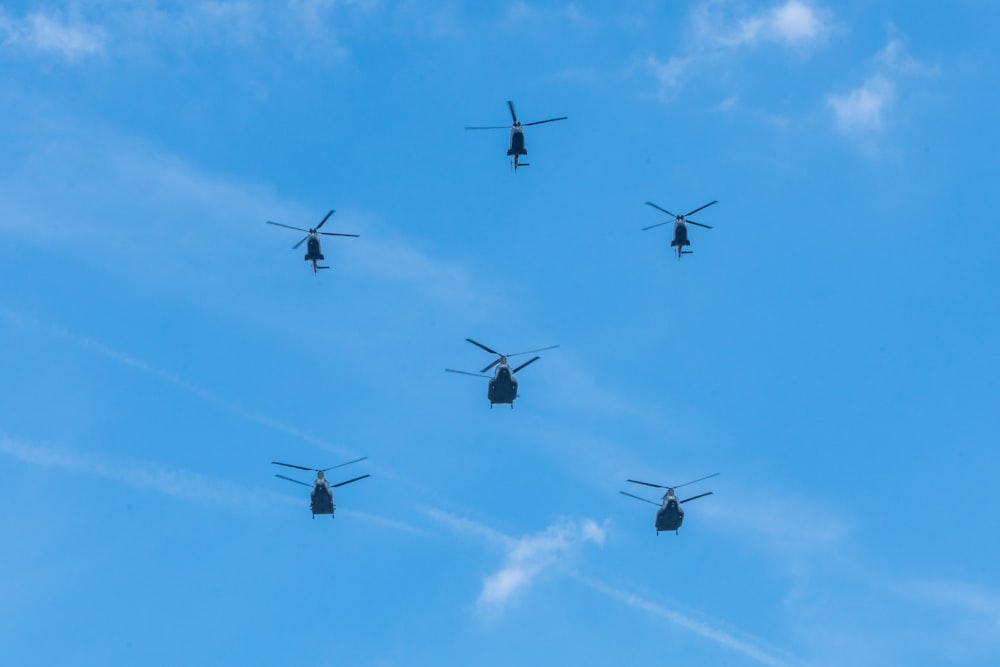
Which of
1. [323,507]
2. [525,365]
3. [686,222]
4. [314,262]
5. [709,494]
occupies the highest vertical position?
[686,222]

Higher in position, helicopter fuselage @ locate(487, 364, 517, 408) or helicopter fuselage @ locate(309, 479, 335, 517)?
helicopter fuselage @ locate(487, 364, 517, 408)

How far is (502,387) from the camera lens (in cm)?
7356

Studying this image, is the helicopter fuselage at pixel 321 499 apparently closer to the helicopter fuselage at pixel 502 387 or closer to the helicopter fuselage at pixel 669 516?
the helicopter fuselage at pixel 502 387

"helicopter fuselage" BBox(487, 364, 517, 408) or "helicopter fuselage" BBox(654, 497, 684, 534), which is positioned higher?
"helicopter fuselage" BBox(487, 364, 517, 408)

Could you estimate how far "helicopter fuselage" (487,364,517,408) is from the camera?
240 ft

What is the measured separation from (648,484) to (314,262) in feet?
115

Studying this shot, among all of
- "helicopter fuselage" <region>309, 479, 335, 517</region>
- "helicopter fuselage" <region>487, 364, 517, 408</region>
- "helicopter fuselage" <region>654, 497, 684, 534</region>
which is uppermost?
"helicopter fuselage" <region>487, 364, 517, 408</region>

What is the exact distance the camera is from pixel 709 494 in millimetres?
75375

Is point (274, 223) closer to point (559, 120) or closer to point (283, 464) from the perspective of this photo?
point (283, 464)

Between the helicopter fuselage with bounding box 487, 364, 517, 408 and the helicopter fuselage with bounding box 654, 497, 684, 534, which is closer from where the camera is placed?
the helicopter fuselage with bounding box 487, 364, 517, 408

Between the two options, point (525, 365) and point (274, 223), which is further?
point (274, 223)

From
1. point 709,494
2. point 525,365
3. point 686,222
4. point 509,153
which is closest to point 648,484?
point 709,494

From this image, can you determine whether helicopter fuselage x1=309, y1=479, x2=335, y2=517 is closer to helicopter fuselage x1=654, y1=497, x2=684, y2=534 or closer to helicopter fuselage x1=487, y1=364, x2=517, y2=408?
helicopter fuselage x1=487, y1=364, x2=517, y2=408

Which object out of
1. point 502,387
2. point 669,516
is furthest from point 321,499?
point 669,516
